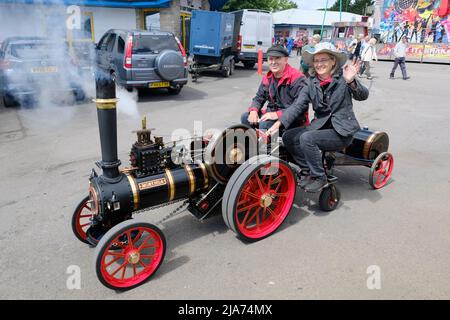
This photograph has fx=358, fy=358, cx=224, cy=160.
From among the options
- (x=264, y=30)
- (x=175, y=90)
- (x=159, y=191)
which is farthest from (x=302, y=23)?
(x=159, y=191)

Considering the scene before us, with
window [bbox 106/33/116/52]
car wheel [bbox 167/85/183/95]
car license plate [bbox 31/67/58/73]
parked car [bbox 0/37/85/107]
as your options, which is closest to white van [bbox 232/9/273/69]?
car wheel [bbox 167/85/183/95]

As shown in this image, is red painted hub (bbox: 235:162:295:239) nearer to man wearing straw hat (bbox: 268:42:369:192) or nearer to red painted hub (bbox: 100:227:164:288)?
man wearing straw hat (bbox: 268:42:369:192)

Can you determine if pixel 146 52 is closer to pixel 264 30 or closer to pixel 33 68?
pixel 33 68

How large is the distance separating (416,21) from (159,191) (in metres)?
26.6

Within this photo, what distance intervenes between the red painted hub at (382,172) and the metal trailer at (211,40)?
919 centimetres

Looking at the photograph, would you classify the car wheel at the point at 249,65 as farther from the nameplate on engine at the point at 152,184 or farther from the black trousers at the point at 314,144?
the nameplate on engine at the point at 152,184

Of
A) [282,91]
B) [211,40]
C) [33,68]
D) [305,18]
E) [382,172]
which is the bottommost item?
[382,172]

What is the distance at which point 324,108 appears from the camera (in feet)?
11.6

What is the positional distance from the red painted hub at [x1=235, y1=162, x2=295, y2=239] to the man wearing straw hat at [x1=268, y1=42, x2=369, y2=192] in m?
0.24

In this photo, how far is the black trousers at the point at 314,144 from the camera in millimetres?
3396

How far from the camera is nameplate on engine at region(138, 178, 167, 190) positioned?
274 centimetres

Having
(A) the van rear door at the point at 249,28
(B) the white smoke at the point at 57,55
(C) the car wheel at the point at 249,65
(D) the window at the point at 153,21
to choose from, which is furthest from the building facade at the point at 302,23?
(B) the white smoke at the point at 57,55

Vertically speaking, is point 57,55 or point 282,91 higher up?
point 57,55
